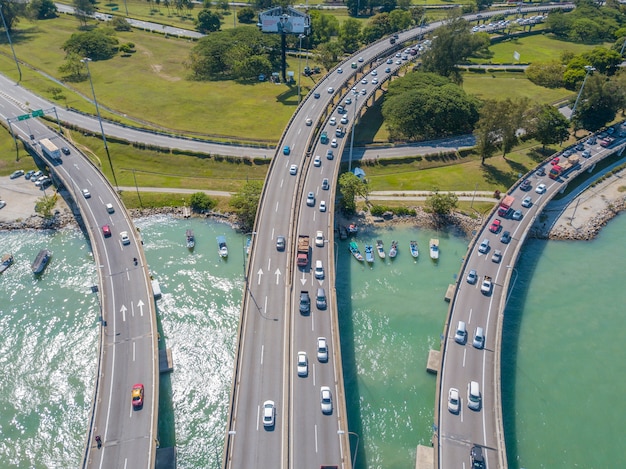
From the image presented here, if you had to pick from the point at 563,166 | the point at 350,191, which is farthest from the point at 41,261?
the point at 563,166

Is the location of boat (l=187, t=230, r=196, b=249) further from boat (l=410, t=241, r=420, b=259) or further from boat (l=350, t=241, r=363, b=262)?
boat (l=410, t=241, r=420, b=259)

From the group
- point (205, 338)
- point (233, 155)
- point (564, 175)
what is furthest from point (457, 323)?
point (233, 155)

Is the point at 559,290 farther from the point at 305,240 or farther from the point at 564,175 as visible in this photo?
the point at 305,240

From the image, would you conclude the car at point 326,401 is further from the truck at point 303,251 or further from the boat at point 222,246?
the boat at point 222,246

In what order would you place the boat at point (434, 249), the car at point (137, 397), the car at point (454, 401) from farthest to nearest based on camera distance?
the boat at point (434, 249), the car at point (454, 401), the car at point (137, 397)

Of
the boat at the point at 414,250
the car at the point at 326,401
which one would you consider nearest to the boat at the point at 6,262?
the car at the point at 326,401

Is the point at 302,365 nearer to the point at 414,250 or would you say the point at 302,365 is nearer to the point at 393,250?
the point at 393,250
